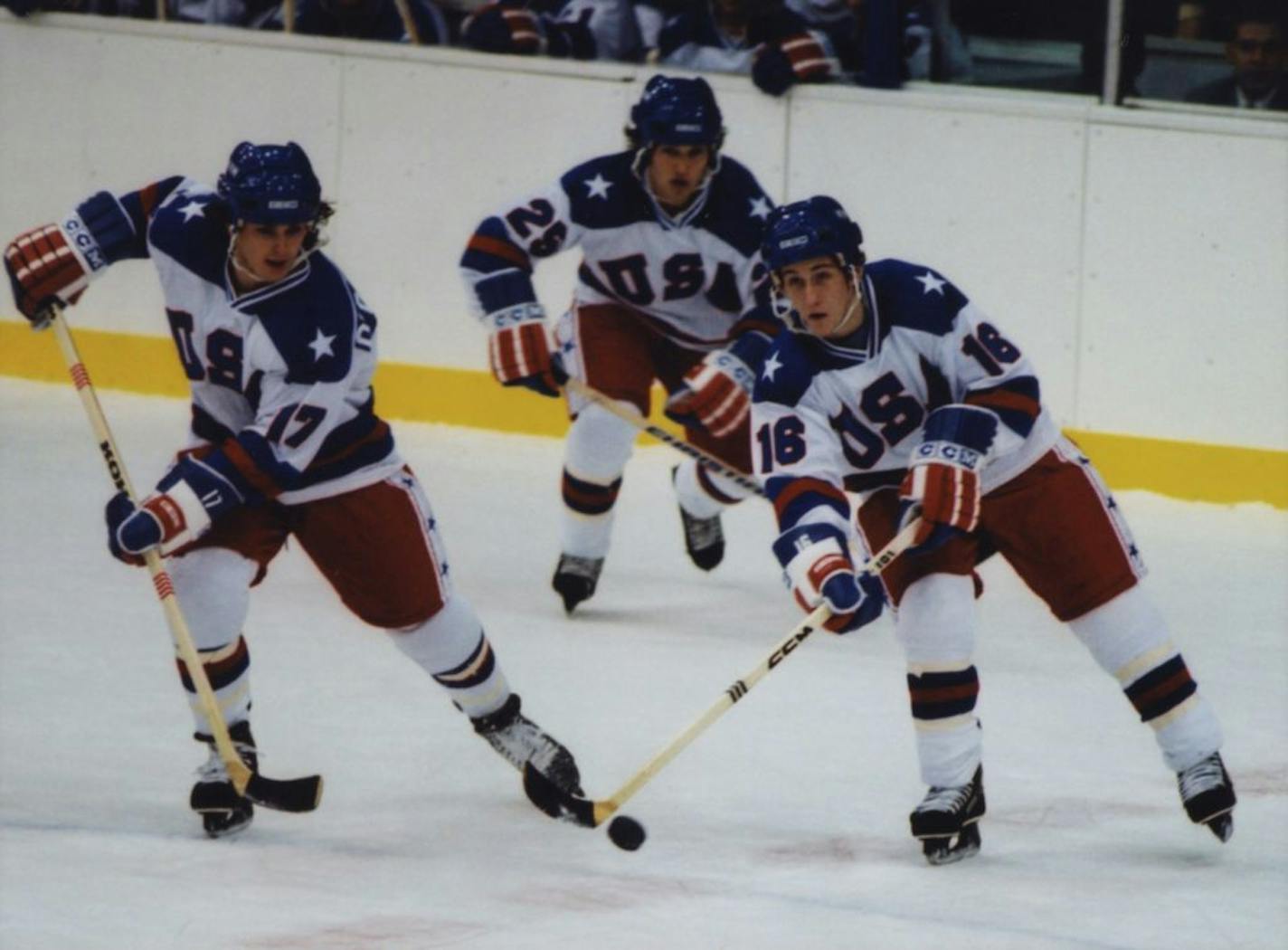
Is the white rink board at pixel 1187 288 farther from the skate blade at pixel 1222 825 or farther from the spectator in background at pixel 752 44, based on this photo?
the skate blade at pixel 1222 825

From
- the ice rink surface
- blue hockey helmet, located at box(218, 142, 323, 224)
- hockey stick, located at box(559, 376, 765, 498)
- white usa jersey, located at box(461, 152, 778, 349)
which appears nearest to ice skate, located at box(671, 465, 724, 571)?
the ice rink surface

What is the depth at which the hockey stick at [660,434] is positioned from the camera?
5.18 metres

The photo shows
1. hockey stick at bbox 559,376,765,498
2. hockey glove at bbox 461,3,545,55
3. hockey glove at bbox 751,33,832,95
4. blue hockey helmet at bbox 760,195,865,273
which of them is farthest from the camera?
hockey glove at bbox 461,3,545,55

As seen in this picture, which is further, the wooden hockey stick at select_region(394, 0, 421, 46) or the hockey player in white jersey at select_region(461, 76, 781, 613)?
the wooden hockey stick at select_region(394, 0, 421, 46)

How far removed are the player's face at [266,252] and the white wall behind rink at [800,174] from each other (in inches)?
118

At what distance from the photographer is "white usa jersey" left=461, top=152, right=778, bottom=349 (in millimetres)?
5254

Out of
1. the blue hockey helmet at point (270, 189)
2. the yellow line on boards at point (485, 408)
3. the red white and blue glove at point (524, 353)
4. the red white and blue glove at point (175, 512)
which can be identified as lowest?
the yellow line on boards at point (485, 408)

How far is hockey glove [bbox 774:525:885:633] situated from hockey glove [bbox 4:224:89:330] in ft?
3.91

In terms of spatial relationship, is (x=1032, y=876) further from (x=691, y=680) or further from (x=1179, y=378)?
(x=1179, y=378)

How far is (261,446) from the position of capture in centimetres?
385

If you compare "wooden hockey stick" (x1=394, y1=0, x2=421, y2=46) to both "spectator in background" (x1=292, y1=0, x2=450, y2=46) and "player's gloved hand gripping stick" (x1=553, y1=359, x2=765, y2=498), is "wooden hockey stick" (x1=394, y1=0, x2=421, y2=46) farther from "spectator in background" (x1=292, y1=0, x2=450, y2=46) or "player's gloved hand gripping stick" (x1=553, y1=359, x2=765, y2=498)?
"player's gloved hand gripping stick" (x1=553, y1=359, x2=765, y2=498)

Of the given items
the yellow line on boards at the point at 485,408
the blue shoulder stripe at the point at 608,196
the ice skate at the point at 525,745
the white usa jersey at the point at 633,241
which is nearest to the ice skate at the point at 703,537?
the white usa jersey at the point at 633,241

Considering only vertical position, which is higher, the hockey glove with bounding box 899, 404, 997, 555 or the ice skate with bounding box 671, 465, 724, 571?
the hockey glove with bounding box 899, 404, 997, 555

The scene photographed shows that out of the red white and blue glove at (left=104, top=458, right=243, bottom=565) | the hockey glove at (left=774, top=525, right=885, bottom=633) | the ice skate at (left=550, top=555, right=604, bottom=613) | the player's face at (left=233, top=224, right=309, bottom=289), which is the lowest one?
the ice skate at (left=550, top=555, right=604, bottom=613)
